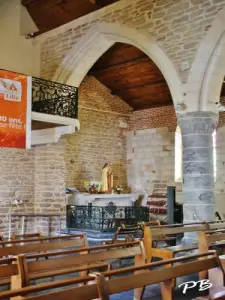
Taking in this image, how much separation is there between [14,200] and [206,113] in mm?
5450

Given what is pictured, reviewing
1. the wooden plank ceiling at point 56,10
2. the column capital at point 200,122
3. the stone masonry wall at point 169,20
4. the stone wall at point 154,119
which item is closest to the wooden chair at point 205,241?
the column capital at point 200,122

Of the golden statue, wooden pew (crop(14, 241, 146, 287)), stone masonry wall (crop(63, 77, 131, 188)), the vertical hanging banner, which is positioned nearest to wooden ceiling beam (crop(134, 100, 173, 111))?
stone masonry wall (crop(63, 77, 131, 188))

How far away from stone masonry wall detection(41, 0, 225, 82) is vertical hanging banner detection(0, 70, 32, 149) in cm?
228

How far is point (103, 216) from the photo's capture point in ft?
33.2

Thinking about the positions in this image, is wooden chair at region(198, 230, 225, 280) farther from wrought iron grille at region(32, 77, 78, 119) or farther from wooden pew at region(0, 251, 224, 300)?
wrought iron grille at region(32, 77, 78, 119)

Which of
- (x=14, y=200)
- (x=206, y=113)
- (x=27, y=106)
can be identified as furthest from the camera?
(x=14, y=200)

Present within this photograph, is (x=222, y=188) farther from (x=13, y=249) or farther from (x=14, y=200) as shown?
(x=13, y=249)

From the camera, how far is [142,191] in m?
13.1

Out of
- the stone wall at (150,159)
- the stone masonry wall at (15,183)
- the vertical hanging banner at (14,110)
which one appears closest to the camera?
the vertical hanging banner at (14,110)

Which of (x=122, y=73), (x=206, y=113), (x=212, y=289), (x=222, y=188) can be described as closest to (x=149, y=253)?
(x=212, y=289)

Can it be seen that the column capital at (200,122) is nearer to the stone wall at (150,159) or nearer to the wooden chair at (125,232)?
the wooden chair at (125,232)

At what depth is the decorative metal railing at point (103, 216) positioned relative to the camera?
10273 millimetres

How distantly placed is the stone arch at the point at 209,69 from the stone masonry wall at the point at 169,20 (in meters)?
0.16

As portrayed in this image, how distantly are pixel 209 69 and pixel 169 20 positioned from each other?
4.77 feet
